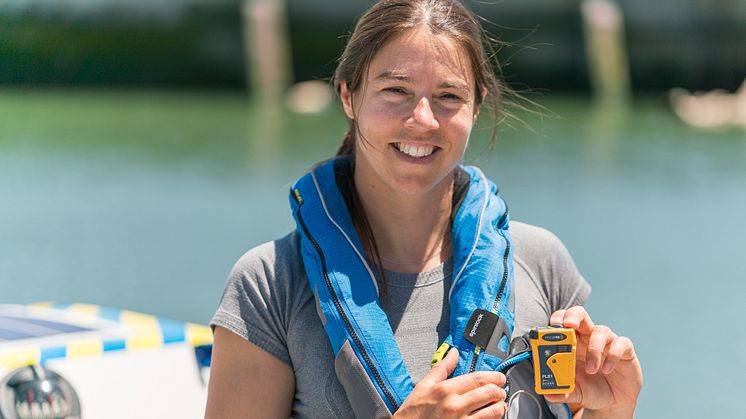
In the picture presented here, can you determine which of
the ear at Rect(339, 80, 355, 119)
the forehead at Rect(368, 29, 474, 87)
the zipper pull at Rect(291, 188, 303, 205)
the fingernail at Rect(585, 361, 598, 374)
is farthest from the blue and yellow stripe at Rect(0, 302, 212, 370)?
the fingernail at Rect(585, 361, 598, 374)

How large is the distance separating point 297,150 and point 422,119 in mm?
12927

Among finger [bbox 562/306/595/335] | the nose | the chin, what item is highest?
the nose

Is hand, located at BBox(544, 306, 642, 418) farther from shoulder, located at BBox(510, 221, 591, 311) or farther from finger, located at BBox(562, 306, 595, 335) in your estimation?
shoulder, located at BBox(510, 221, 591, 311)

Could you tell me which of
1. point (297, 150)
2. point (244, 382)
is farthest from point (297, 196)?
point (297, 150)

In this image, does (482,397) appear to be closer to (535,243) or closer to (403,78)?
(535,243)

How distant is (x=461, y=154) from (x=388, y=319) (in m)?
0.36

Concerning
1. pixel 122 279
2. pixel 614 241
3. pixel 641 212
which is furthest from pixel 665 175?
pixel 122 279

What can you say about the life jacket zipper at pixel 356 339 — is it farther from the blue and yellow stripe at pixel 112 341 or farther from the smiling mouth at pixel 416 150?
the blue and yellow stripe at pixel 112 341

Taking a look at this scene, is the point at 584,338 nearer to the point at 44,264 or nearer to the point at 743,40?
the point at 44,264

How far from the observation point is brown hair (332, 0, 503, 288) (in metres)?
2.18

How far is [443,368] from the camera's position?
79.0 inches

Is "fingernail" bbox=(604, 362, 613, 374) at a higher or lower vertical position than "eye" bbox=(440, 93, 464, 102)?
lower

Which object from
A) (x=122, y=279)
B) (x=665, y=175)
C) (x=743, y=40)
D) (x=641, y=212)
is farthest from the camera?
(x=743, y=40)

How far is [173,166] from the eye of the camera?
13.6 m
